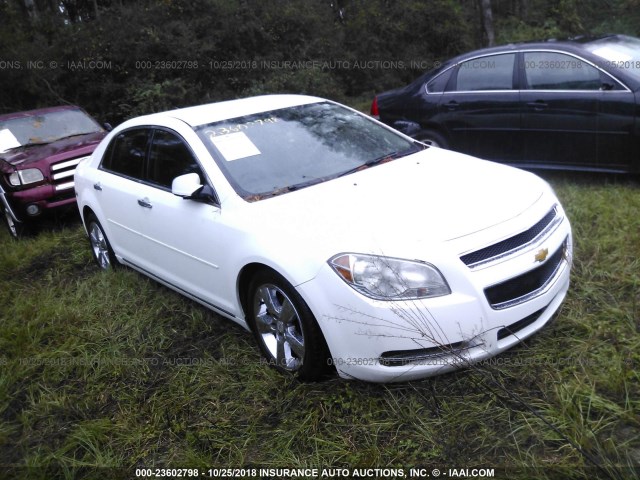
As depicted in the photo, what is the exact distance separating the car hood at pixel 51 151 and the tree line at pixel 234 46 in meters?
3.71

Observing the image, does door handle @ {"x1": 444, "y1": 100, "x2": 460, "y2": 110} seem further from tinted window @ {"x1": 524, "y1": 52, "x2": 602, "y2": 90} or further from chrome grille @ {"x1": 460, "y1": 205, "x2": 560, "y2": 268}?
chrome grille @ {"x1": 460, "y1": 205, "x2": 560, "y2": 268}

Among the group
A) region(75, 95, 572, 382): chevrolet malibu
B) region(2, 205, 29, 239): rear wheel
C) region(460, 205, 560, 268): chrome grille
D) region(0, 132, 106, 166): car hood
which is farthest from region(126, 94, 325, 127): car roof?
region(2, 205, 29, 239): rear wheel

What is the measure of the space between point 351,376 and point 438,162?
1701mm

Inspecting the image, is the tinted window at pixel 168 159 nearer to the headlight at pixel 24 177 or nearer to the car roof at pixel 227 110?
the car roof at pixel 227 110

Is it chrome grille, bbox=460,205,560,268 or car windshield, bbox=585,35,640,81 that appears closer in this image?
chrome grille, bbox=460,205,560,268

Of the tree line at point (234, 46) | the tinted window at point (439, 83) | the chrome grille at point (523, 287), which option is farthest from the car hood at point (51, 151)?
the chrome grille at point (523, 287)

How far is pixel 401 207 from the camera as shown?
338 centimetres

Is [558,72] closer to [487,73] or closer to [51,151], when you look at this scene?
[487,73]

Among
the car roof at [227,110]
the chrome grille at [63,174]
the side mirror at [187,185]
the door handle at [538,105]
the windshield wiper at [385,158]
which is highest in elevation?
the car roof at [227,110]

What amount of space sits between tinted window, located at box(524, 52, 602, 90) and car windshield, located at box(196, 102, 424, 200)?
2179 mm

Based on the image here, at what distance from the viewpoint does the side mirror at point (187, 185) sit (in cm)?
370

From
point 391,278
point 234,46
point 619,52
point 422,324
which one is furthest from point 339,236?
point 234,46

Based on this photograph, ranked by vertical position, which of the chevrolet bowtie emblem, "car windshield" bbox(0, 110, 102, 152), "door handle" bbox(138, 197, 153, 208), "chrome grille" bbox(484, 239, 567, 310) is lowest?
"car windshield" bbox(0, 110, 102, 152)

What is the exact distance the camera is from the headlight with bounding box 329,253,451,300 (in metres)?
2.95
